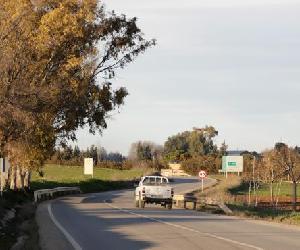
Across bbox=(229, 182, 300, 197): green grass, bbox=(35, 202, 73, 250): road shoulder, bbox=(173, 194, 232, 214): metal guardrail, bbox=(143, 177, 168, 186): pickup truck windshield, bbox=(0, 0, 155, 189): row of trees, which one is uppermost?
bbox=(0, 0, 155, 189): row of trees

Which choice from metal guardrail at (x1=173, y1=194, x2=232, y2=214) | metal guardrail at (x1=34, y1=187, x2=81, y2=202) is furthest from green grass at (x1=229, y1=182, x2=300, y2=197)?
metal guardrail at (x1=173, y1=194, x2=232, y2=214)

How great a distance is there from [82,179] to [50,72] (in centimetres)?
4425

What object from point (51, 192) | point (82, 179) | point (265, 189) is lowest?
point (51, 192)

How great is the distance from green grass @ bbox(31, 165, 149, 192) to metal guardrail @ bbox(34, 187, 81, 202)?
6.49 feet

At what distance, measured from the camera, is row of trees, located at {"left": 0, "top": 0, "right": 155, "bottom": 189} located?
26.6 m

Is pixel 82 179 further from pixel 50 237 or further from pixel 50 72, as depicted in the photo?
pixel 50 237

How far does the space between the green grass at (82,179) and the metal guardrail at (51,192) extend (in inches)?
77.9

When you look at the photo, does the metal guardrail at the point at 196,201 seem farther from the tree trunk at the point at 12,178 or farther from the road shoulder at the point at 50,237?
the road shoulder at the point at 50,237

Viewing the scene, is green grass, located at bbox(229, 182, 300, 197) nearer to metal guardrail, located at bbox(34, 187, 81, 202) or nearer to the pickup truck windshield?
metal guardrail, located at bbox(34, 187, 81, 202)

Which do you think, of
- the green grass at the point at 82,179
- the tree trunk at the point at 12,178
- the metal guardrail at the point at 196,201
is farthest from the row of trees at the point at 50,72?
the green grass at the point at 82,179

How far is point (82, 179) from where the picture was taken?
266 feet

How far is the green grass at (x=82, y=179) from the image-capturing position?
6993cm

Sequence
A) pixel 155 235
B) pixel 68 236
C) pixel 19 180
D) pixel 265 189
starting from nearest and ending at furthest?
pixel 68 236, pixel 155 235, pixel 19 180, pixel 265 189

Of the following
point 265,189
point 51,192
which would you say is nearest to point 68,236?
point 51,192
